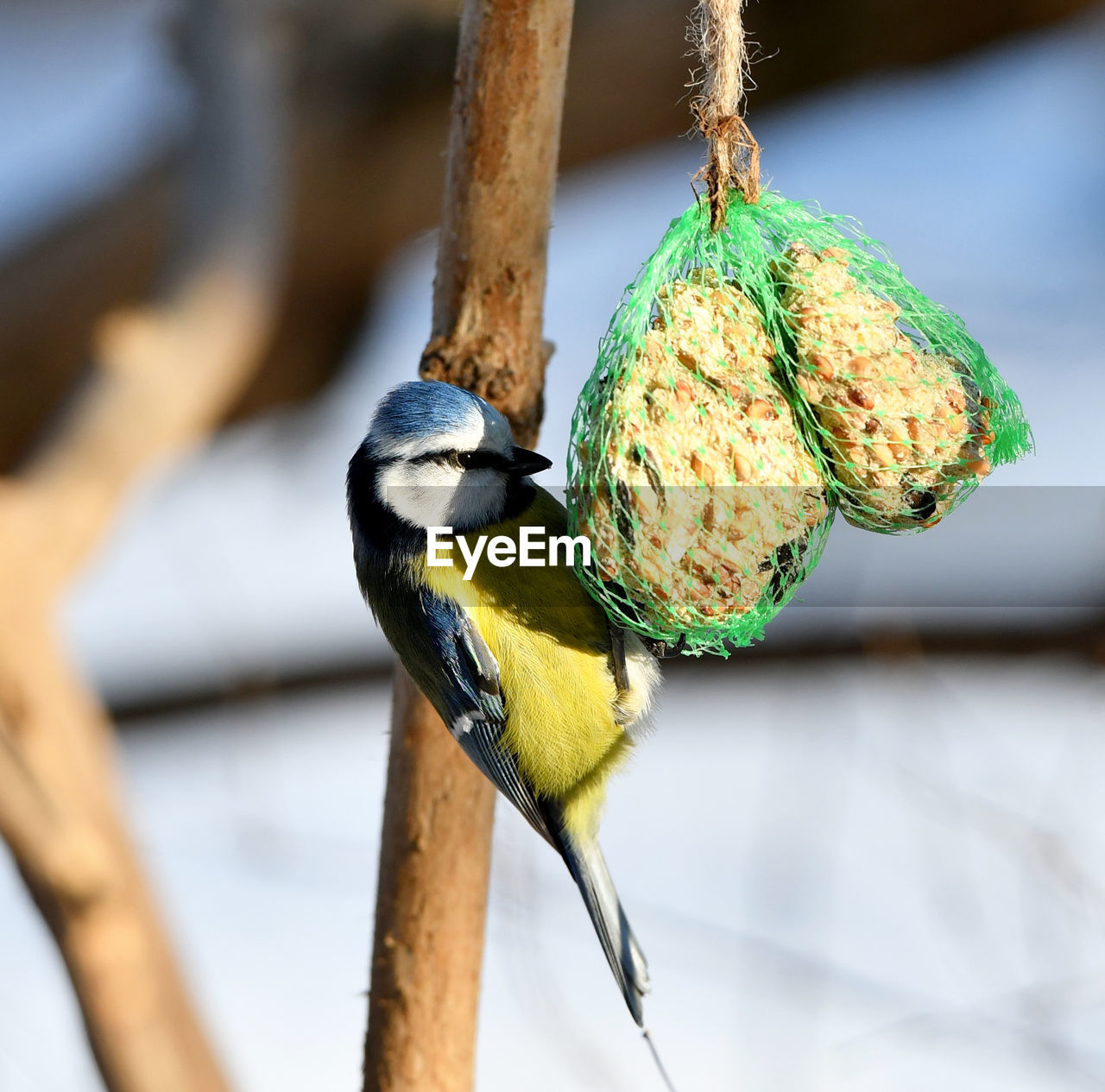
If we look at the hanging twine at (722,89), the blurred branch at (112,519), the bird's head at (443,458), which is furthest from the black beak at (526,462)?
the blurred branch at (112,519)

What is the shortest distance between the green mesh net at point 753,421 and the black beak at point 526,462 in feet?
0.41

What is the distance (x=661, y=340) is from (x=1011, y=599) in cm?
140

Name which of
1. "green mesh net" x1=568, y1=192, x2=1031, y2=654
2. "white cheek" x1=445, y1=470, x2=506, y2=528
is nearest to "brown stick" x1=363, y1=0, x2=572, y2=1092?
"white cheek" x1=445, y1=470, x2=506, y2=528

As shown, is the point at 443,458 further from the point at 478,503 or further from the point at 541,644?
the point at 541,644

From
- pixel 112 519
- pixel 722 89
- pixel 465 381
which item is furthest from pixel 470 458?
pixel 112 519

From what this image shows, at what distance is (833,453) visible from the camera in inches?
37.9

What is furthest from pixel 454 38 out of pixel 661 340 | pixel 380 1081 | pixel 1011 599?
pixel 380 1081

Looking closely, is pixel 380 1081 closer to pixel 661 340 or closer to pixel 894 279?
pixel 661 340

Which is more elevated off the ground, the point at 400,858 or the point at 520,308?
the point at 520,308

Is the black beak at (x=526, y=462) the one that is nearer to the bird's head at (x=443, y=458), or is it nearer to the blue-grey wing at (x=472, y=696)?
the bird's head at (x=443, y=458)

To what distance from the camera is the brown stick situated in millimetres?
1188

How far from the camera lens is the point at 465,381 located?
4.11ft

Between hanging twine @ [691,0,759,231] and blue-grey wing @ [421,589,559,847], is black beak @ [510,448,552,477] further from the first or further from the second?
hanging twine @ [691,0,759,231]

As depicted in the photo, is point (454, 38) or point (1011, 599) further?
point (454, 38)
